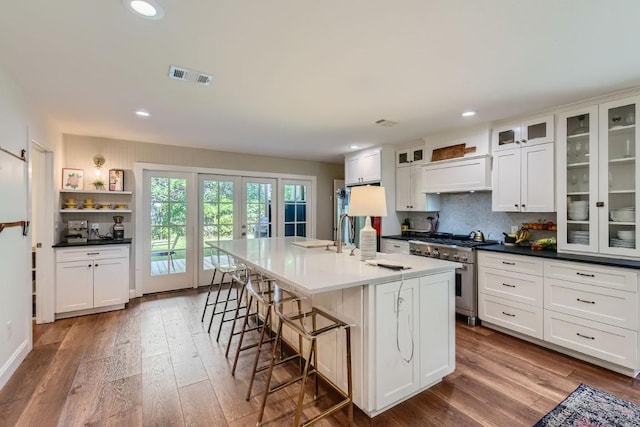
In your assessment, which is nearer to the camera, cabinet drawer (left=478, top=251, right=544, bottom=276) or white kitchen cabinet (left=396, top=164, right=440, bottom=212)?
cabinet drawer (left=478, top=251, right=544, bottom=276)

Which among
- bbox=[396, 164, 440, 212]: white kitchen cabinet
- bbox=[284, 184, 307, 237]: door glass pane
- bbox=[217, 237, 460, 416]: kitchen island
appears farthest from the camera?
bbox=[284, 184, 307, 237]: door glass pane

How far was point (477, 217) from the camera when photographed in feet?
12.7

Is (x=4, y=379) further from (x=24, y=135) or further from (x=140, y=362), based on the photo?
(x=24, y=135)

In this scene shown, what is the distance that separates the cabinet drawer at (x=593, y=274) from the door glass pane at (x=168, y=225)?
472 centimetres

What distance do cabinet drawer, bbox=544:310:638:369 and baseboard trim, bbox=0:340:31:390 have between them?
442cm

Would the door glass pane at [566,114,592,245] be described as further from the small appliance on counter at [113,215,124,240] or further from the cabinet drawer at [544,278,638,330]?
the small appliance on counter at [113,215,124,240]

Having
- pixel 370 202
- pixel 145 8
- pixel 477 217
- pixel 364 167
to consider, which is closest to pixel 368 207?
Answer: pixel 370 202

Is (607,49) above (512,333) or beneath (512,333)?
above

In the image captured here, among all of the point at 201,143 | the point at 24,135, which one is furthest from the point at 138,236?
the point at 24,135

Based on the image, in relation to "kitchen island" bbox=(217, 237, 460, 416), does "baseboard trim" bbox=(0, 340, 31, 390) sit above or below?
below

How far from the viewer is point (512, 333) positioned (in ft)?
9.81

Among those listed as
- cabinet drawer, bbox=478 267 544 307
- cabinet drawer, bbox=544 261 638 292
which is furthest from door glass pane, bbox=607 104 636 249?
cabinet drawer, bbox=478 267 544 307

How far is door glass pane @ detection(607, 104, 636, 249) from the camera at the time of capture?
2.48 metres

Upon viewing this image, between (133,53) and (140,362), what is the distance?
2.37 meters
